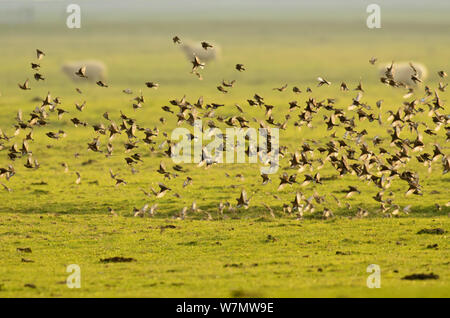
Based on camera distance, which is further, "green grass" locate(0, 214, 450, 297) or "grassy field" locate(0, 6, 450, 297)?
"grassy field" locate(0, 6, 450, 297)

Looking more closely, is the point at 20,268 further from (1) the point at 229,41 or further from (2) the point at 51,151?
(1) the point at 229,41

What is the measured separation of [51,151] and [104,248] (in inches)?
1075

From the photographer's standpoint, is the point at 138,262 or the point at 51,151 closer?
the point at 138,262

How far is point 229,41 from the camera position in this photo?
612ft

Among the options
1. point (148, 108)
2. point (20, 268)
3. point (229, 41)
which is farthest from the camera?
point (229, 41)

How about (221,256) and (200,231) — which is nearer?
(221,256)

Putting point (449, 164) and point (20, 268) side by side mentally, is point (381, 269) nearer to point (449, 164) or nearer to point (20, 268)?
point (449, 164)

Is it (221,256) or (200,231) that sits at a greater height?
(200,231)

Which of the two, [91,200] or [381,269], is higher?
[91,200]

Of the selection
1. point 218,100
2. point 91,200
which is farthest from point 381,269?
point 218,100

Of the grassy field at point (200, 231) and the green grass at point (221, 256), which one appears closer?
the green grass at point (221, 256)
